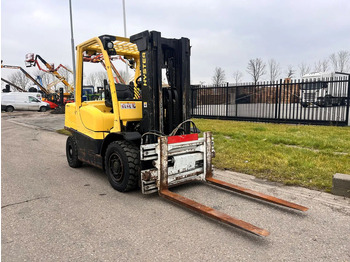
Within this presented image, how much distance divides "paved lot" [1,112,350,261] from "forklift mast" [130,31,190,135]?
1295mm

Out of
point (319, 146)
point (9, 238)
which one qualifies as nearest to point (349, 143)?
point (319, 146)

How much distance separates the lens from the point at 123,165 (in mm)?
4578

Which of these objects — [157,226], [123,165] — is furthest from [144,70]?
[157,226]

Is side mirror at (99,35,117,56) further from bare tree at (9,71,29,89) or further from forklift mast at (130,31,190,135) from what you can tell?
bare tree at (9,71,29,89)

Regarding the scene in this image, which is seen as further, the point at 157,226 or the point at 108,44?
the point at 108,44

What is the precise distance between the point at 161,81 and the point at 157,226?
2.44 meters

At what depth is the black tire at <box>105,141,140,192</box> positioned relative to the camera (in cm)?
448

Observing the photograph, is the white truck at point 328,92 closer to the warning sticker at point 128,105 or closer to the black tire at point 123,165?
the warning sticker at point 128,105

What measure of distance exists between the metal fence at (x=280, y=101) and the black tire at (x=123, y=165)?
35.1 feet

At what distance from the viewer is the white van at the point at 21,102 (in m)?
31.2

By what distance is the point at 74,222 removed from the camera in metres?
3.66

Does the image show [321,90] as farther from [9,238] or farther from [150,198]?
[9,238]

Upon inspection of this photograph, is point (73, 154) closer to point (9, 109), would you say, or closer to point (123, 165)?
point (123, 165)

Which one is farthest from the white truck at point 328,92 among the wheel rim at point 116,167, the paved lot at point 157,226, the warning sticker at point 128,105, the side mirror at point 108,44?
the wheel rim at point 116,167
